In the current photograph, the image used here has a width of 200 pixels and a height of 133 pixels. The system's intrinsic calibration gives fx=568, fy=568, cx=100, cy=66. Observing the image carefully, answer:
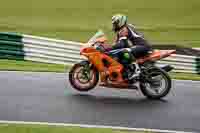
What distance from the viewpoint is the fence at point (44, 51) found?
17766 millimetres

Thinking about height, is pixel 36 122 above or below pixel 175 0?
below

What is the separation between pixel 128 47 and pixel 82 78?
1.14 metres

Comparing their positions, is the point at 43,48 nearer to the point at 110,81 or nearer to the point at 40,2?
the point at 110,81

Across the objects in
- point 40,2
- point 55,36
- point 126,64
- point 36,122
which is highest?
point 40,2

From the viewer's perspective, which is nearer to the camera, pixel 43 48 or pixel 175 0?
pixel 43 48

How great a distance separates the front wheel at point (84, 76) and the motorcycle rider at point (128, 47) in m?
0.62

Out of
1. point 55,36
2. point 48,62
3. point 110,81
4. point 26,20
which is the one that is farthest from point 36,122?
point 26,20

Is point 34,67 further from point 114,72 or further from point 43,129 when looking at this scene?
point 43,129

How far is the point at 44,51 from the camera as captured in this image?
58.7 feet

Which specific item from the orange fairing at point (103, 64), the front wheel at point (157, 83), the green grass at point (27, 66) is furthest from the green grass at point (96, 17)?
the front wheel at point (157, 83)

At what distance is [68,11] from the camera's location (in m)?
30.2

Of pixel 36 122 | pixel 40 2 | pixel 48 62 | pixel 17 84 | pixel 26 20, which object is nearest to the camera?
pixel 36 122

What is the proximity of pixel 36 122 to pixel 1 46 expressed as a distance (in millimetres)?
8973

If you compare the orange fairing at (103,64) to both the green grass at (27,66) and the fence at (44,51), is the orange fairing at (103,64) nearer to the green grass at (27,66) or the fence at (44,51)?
the green grass at (27,66)
